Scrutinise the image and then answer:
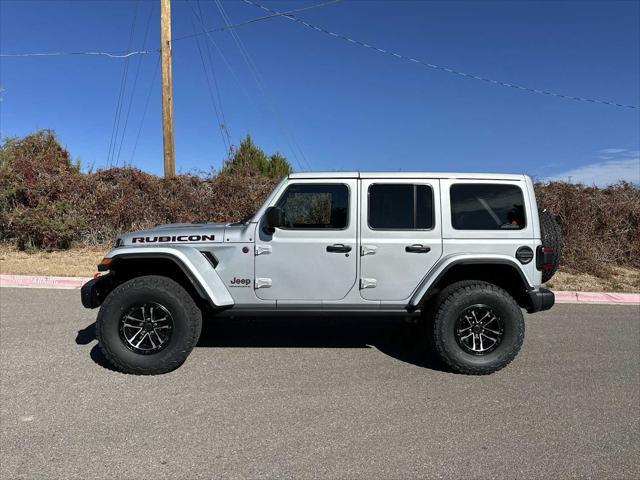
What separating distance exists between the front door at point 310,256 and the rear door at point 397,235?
134mm

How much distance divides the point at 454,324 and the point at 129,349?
119 inches

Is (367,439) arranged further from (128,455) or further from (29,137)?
(29,137)

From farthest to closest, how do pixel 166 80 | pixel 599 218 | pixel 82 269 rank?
pixel 166 80, pixel 599 218, pixel 82 269

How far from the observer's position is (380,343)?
531cm

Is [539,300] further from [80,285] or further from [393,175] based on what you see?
[80,285]

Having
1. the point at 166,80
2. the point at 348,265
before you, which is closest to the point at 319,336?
the point at 348,265

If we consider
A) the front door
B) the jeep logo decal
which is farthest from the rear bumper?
the jeep logo decal

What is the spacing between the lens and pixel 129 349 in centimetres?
426

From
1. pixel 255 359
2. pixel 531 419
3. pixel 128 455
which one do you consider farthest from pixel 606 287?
pixel 128 455

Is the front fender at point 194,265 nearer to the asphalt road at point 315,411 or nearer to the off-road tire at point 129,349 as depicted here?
the off-road tire at point 129,349

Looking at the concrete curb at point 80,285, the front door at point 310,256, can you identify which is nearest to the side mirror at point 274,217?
the front door at point 310,256

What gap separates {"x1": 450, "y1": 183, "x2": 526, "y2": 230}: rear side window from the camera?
4.52 metres

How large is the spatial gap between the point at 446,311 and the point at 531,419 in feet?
3.76

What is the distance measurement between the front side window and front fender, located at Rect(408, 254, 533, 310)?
0.95m
